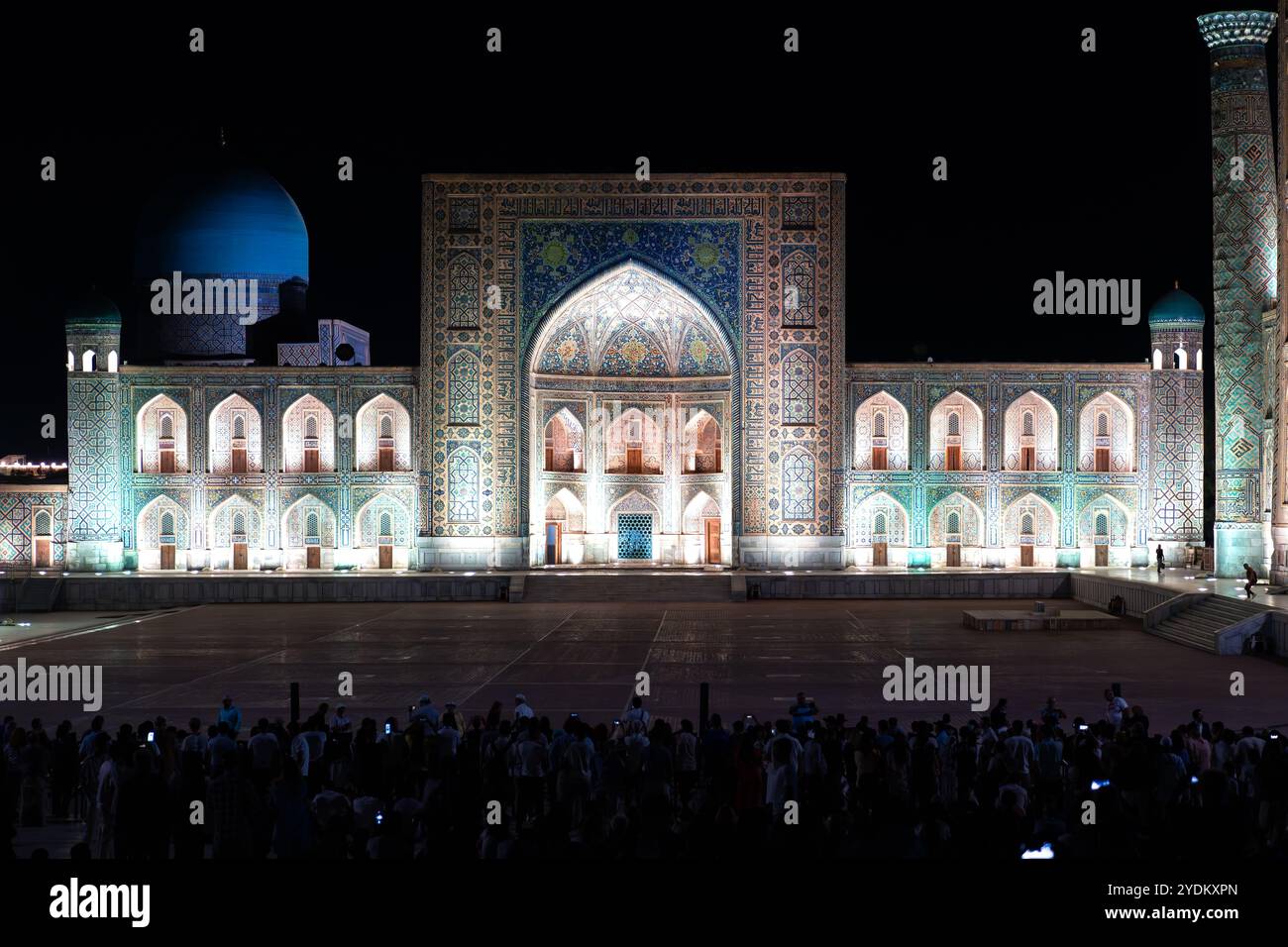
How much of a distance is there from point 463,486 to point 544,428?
241 centimetres

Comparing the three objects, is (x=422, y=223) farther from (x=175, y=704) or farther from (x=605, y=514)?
Result: (x=175, y=704)

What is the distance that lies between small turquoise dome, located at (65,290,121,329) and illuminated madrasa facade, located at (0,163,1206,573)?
6cm

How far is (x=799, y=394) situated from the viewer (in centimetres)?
2797

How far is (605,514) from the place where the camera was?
29766 mm

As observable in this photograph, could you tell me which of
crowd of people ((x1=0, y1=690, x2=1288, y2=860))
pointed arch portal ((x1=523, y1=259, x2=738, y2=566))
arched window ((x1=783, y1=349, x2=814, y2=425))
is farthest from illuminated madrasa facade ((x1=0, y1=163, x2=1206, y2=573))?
crowd of people ((x1=0, y1=690, x2=1288, y2=860))

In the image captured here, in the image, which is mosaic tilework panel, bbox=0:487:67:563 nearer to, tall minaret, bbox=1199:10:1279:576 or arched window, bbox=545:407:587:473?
arched window, bbox=545:407:587:473

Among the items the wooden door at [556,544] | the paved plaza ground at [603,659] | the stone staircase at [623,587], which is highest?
the wooden door at [556,544]

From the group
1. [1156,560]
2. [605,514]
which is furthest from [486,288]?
[1156,560]

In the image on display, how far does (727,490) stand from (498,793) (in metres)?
21.6

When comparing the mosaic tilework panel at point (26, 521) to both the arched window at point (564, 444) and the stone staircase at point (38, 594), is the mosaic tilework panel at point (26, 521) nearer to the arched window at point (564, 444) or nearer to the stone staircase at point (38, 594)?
the stone staircase at point (38, 594)

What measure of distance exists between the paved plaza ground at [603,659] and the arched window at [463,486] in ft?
11.5

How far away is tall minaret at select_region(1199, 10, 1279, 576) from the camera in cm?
2388

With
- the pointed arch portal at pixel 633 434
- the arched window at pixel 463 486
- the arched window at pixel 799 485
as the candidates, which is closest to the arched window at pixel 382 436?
the arched window at pixel 463 486

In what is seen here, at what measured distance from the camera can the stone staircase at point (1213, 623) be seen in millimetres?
17812
